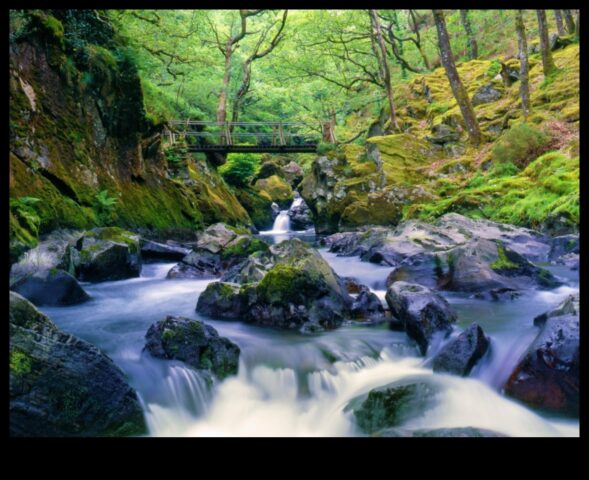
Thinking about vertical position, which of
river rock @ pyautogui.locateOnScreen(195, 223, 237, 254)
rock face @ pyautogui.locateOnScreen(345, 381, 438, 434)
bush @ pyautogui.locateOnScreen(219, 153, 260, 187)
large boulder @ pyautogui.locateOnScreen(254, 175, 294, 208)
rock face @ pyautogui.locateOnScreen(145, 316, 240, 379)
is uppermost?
bush @ pyautogui.locateOnScreen(219, 153, 260, 187)

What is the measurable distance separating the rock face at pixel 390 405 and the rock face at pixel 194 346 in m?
1.19

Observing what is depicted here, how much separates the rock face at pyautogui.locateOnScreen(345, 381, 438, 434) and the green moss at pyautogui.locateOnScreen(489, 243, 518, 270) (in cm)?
225

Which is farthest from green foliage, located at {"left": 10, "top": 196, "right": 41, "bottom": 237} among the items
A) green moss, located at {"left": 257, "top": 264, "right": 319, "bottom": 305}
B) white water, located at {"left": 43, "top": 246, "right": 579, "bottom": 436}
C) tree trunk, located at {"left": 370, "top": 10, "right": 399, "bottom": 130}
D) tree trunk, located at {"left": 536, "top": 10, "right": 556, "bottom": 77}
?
tree trunk, located at {"left": 370, "top": 10, "right": 399, "bottom": 130}

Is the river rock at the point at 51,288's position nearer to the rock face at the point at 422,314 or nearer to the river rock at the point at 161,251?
the river rock at the point at 161,251

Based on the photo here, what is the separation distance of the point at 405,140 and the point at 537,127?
9761mm

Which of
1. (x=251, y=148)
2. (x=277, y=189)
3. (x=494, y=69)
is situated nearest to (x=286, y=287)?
(x=251, y=148)

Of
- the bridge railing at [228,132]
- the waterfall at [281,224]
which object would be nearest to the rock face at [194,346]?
the bridge railing at [228,132]

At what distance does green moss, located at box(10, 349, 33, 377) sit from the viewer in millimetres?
2783

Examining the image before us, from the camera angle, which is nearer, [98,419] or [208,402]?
[98,419]

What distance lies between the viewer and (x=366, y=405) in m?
3.30

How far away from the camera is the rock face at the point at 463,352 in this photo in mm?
3640

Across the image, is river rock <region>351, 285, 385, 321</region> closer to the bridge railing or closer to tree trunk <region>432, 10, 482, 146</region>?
the bridge railing
